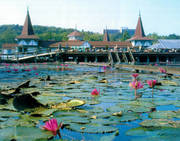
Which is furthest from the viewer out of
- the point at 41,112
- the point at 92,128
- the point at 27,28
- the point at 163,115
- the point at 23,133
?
the point at 27,28

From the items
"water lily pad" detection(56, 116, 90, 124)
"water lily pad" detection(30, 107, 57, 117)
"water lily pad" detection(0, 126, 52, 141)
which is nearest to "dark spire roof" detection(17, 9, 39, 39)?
"water lily pad" detection(30, 107, 57, 117)

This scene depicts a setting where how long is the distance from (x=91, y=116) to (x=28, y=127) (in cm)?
83

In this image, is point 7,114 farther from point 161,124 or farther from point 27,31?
point 27,31

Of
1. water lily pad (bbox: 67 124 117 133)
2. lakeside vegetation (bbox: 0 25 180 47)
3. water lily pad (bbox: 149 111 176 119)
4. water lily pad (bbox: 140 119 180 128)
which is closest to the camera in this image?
water lily pad (bbox: 67 124 117 133)

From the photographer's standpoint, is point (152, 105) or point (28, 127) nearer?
point (28, 127)

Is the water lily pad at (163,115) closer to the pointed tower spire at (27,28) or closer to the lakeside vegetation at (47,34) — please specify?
the pointed tower spire at (27,28)

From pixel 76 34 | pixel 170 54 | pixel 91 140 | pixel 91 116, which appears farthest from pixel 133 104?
pixel 76 34

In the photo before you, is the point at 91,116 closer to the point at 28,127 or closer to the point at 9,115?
the point at 28,127

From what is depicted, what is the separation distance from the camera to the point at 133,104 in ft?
11.2

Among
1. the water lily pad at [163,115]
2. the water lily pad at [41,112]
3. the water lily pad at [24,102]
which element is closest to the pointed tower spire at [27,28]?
the water lily pad at [24,102]

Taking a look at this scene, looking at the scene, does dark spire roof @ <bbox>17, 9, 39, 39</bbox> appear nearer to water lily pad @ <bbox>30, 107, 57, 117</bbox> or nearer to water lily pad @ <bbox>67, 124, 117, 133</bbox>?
water lily pad @ <bbox>30, 107, 57, 117</bbox>

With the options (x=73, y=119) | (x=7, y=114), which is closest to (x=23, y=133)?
(x=73, y=119)

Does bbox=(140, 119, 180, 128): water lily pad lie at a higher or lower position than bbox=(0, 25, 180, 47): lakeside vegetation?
lower

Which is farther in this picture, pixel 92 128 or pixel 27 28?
pixel 27 28
